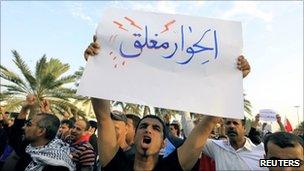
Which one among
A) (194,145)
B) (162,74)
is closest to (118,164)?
(194,145)

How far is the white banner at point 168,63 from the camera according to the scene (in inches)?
108

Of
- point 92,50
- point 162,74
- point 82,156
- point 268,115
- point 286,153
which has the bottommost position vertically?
point 82,156

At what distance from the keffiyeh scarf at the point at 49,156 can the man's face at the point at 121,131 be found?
22.2 inches

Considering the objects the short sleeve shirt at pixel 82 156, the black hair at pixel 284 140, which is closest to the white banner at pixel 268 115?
the short sleeve shirt at pixel 82 156

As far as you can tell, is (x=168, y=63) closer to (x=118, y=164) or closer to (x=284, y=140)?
(x=118, y=164)

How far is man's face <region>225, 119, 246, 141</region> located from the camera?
371 centimetres

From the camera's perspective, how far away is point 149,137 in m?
2.88

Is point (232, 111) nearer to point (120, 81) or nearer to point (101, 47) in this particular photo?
point (120, 81)

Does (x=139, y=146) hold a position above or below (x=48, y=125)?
below

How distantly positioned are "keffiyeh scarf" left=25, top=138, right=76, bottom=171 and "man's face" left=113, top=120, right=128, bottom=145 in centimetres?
56

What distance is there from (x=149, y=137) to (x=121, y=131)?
1171 millimetres

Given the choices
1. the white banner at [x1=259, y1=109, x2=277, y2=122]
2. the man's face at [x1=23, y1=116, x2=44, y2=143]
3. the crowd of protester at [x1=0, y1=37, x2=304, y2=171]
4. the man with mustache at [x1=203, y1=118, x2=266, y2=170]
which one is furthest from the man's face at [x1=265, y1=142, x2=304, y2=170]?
the white banner at [x1=259, y1=109, x2=277, y2=122]

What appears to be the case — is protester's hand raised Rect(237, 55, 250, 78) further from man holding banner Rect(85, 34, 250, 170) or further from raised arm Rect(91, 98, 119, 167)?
raised arm Rect(91, 98, 119, 167)

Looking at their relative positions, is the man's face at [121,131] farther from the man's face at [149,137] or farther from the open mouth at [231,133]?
the open mouth at [231,133]
